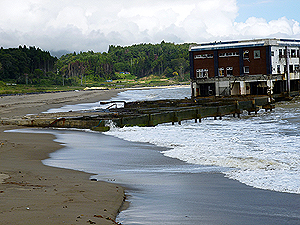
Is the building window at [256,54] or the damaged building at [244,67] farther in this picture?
the building window at [256,54]

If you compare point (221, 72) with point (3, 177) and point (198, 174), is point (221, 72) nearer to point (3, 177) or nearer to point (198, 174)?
point (198, 174)

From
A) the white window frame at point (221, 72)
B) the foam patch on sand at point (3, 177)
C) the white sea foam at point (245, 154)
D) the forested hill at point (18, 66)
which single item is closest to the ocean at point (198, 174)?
the white sea foam at point (245, 154)

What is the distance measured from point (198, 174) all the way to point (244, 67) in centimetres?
4804

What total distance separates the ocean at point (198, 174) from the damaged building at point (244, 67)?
37282mm

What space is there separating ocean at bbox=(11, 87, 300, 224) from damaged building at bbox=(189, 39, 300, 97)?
37.3 m

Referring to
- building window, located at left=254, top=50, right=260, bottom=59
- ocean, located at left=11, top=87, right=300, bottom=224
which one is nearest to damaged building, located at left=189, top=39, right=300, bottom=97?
building window, located at left=254, top=50, right=260, bottom=59

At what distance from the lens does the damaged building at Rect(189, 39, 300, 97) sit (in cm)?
5356

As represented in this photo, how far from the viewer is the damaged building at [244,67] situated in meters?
53.6

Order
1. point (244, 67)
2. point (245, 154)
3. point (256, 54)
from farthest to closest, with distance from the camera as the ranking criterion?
point (244, 67) → point (256, 54) → point (245, 154)

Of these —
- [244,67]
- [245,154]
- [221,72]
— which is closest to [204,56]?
[221,72]

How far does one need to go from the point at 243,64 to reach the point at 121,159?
152 feet

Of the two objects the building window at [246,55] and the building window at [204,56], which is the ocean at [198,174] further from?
the building window at [204,56]

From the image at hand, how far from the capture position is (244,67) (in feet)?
181

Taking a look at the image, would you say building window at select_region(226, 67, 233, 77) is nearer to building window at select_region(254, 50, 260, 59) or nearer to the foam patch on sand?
building window at select_region(254, 50, 260, 59)
